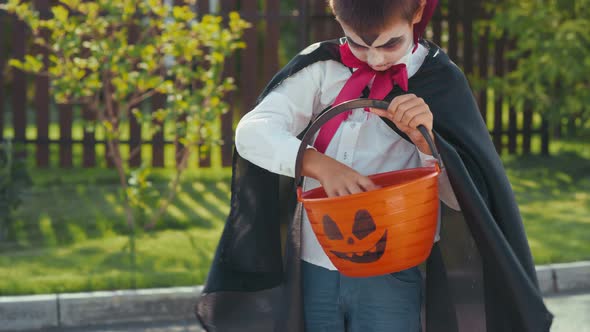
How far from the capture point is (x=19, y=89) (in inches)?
387

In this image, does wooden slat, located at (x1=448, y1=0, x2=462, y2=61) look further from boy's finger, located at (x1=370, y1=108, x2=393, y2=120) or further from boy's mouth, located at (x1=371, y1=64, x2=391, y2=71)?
boy's finger, located at (x1=370, y1=108, x2=393, y2=120)

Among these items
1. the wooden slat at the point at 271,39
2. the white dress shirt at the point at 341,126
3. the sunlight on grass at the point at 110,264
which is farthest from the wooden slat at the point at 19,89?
the white dress shirt at the point at 341,126

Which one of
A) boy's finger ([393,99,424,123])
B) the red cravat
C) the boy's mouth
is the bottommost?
boy's finger ([393,99,424,123])

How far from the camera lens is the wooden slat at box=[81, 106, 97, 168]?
9938mm

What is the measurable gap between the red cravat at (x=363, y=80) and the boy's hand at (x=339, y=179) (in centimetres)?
25

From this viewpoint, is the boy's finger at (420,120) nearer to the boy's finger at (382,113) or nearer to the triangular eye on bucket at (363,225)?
the boy's finger at (382,113)

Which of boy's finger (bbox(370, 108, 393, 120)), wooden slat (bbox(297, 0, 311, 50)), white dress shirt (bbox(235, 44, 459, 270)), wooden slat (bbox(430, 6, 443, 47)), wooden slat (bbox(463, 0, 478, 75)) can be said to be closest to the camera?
boy's finger (bbox(370, 108, 393, 120))

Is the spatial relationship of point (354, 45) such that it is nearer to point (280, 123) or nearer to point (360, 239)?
point (280, 123)

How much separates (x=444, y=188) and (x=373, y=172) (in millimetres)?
186

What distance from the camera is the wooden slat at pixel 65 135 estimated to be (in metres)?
9.75

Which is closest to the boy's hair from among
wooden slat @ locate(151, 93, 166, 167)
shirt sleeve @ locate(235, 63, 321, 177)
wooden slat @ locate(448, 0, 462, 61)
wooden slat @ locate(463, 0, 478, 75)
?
shirt sleeve @ locate(235, 63, 321, 177)

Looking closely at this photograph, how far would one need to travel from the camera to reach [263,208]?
2.54m

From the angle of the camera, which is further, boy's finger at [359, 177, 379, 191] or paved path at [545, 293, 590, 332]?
paved path at [545, 293, 590, 332]

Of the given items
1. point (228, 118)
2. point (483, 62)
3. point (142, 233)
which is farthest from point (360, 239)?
point (483, 62)
